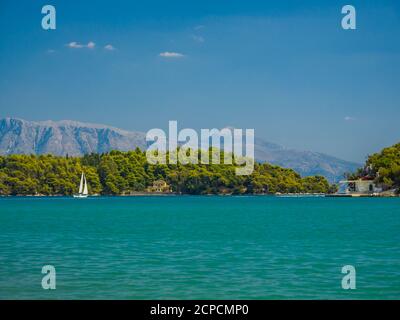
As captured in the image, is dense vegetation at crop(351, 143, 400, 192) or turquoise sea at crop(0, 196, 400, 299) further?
dense vegetation at crop(351, 143, 400, 192)

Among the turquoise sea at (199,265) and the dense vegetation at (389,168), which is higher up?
the dense vegetation at (389,168)

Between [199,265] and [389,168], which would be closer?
[199,265]

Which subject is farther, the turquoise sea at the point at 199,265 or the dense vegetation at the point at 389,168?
the dense vegetation at the point at 389,168

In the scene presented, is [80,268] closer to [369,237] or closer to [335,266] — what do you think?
[335,266]

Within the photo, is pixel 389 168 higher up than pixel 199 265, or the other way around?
pixel 389 168

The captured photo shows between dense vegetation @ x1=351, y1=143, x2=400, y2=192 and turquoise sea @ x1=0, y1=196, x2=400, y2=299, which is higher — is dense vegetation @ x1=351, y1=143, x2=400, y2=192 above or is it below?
above

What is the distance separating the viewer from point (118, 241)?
50156mm

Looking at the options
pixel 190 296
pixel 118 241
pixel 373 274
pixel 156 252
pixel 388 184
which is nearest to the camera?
pixel 190 296

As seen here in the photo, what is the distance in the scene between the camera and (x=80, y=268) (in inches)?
1254
